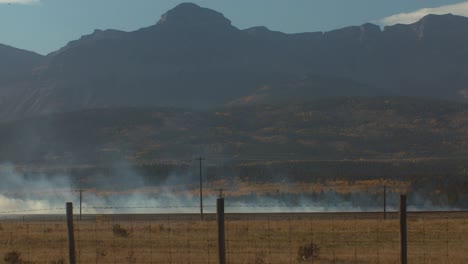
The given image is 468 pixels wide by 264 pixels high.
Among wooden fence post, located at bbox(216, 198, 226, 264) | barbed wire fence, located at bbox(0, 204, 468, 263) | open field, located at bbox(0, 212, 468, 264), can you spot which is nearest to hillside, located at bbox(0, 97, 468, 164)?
open field, located at bbox(0, 212, 468, 264)

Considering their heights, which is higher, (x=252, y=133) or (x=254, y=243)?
(x=252, y=133)

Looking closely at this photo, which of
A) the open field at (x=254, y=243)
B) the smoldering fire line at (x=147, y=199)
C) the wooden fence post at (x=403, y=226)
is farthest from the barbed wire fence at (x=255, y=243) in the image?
the smoldering fire line at (x=147, y=199)

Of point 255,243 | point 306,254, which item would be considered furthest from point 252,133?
point 306,254

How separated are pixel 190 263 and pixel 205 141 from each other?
Answer: 424 ft

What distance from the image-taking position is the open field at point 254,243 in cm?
2759

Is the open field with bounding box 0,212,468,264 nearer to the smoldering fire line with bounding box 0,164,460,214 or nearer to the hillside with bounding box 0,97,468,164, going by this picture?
the smoldering fire line with bounding box 0,164,460,214

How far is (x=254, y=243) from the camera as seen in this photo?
33.0 metres

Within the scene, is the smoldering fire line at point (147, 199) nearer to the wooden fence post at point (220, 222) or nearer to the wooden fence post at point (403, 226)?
the wooden fence post at point (403, 226)

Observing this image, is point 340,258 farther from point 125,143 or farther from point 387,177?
point 125,143

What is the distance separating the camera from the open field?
2759 cm

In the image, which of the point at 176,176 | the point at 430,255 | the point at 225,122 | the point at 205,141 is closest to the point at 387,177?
the point at 176,176

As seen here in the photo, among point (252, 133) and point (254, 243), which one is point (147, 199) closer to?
point (254, 243)

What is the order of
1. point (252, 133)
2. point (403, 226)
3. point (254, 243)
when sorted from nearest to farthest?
point (403, 226) < point (254, 243) < point (252, 133)

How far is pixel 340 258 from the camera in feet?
90.7
